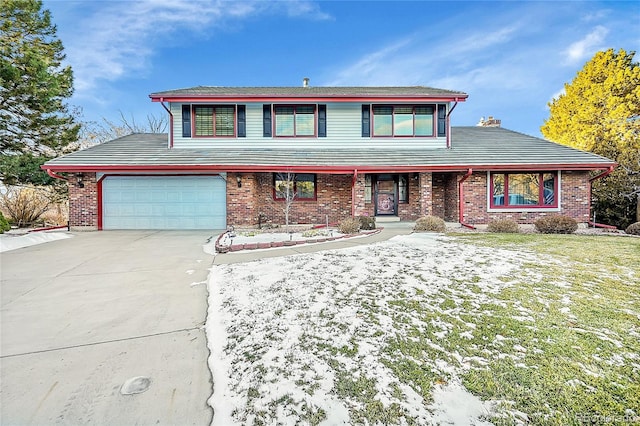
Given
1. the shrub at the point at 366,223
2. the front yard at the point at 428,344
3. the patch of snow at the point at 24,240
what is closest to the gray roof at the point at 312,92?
the shrub at the point at 366,223

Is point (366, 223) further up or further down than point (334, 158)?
further down

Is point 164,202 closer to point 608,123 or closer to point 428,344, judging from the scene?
point 428,344

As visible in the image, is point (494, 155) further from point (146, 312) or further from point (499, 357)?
point (146, 312)

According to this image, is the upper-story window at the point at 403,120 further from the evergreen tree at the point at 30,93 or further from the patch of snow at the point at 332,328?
the evergreen tree at the point at 30,93

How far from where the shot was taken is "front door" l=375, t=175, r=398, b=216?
1304cm

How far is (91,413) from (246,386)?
3.55 feet

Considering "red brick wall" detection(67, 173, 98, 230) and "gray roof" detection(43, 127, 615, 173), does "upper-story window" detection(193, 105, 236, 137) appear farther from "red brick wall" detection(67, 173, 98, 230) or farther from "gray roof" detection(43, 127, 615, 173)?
"red brick wall" detection(67, 173, 98, 230)

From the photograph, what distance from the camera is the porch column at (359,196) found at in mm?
11672

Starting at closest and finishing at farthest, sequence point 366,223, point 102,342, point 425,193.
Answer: point 102,342
point 366,223
point 425,193

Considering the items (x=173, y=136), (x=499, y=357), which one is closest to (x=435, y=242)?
(x=499, y=357)

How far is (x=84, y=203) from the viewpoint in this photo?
11008 mm

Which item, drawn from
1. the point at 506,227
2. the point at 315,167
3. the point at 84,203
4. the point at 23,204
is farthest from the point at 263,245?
the point at 23,204

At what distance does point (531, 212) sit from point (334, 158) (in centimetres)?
847

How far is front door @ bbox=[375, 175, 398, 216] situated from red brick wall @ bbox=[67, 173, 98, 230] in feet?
37.9
